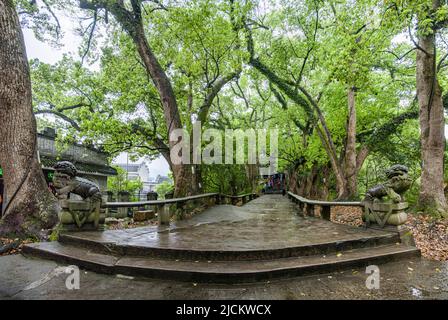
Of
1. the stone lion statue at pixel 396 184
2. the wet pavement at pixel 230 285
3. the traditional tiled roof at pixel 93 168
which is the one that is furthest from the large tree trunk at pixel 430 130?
the traditional tiled roof at pixel 93 168

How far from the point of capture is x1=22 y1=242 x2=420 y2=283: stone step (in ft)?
10.7

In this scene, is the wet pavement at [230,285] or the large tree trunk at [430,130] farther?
the large tree trunk at [430,130]

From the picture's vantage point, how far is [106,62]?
12.9 metres

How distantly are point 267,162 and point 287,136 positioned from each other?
488 cm

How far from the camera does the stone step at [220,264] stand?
10.7 feet

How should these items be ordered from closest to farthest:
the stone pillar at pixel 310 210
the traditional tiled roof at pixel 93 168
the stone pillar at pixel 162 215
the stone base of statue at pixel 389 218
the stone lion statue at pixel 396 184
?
the stone base of statue at pixel 389 218 < the stone lion statue at pixel 396 184 < the stone pillar at pixel 162 215 < the stone pillar at pixel 310 210 < the traditional tiled roof at pixel 93 168

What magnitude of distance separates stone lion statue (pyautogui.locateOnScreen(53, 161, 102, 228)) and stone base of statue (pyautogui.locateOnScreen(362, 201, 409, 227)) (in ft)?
20.2

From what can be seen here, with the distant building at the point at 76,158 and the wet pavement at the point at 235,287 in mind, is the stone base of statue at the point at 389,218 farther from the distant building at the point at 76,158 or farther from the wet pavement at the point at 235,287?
the distant building at the point at 76,158

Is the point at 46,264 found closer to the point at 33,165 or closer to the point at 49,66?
the point at 33,165

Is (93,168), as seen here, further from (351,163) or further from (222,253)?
(222,253)

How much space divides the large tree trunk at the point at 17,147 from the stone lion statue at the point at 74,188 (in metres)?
0.95

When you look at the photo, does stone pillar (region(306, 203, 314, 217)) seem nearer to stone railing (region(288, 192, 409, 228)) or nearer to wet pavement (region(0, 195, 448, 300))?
stone railing (region(288, 192, 409, 228))

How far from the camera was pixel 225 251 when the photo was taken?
3.78 metres
